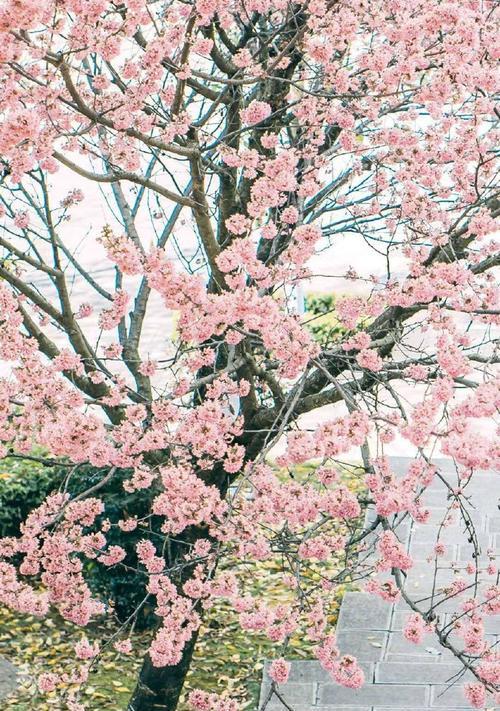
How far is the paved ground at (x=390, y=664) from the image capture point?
5516 millimetres

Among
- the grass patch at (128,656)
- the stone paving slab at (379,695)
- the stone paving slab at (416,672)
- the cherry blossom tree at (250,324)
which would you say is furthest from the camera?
the grass patch at (128,656)

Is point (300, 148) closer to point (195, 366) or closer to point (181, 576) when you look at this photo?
point (195, 366)

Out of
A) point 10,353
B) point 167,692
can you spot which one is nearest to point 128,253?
point 10,353

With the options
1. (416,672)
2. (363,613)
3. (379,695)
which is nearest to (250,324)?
(379,695)

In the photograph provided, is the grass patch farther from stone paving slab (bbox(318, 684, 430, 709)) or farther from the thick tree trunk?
the thick tree trunk

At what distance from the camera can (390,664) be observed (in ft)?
19.4

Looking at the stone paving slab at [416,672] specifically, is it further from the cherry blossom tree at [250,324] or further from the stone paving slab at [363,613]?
the cherry blossom tree at [250,324]

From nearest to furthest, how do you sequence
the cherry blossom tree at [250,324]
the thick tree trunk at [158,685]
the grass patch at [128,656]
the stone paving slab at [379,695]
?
the cherry blossom tree at [250,324]
the thick tree trunk at [158,685]
the stone paving slab at [379,695]
the grass patch at [128,656]

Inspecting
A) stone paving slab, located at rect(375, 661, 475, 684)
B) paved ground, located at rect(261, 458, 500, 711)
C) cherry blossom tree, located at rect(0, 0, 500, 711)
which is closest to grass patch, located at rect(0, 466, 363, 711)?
paved ground, located at rect(261, 458, 500, 711)

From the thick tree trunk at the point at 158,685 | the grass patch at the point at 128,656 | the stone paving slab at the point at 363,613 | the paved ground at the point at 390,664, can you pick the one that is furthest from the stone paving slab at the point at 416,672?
the thick tree trunk at the point at 158,685

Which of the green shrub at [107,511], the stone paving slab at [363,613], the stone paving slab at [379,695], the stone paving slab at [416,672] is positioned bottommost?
the stone paving slab at [379,695]

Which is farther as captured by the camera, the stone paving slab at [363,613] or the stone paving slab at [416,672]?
the stone paving slab at [363,613]

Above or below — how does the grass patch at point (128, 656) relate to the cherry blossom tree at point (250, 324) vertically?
below

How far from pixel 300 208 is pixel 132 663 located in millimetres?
3029
